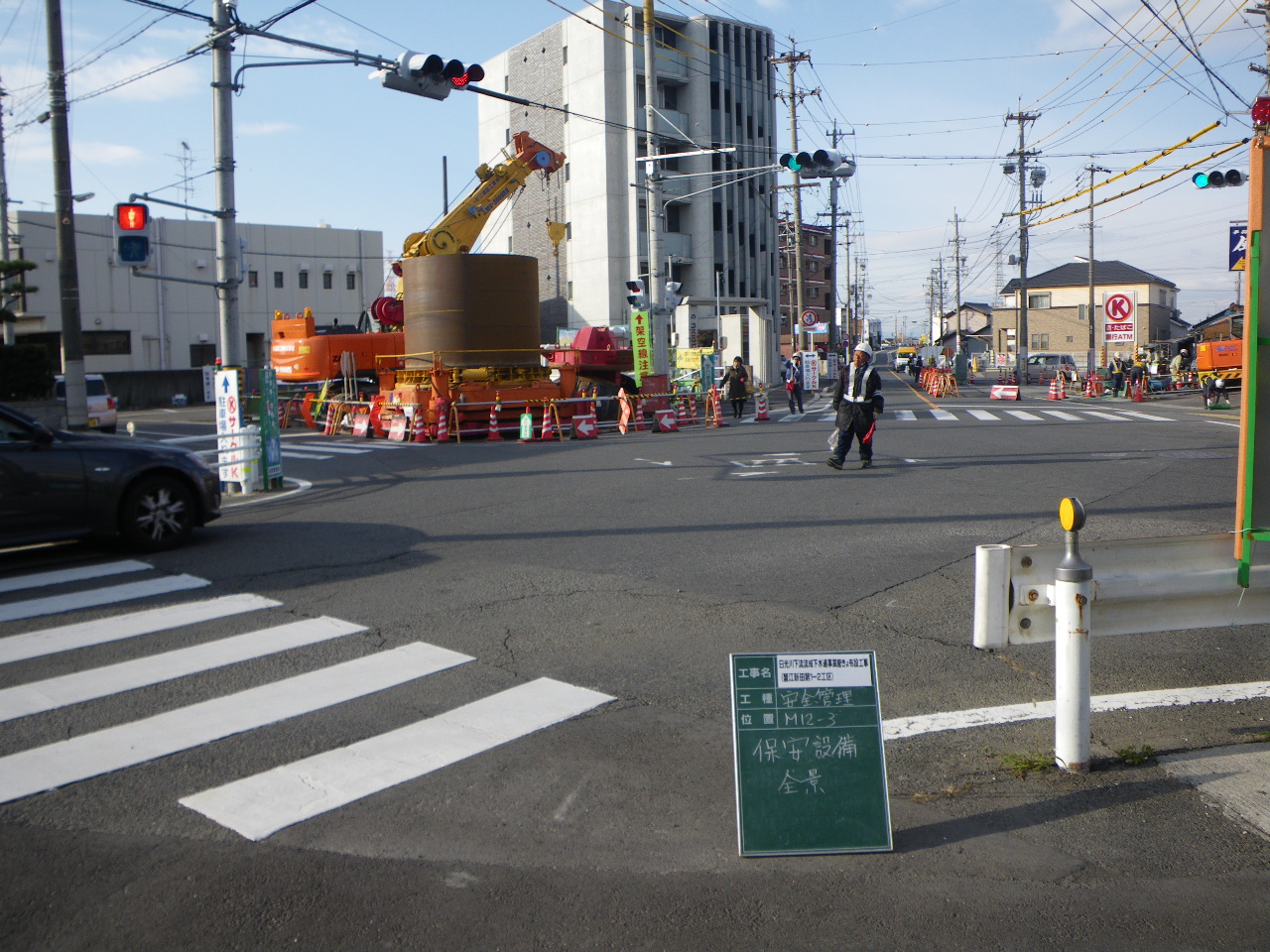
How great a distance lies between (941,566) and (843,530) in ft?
6.16

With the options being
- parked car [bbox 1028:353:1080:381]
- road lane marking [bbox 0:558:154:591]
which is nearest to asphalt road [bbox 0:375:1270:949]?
road lane marking [bbox 0:558:154:591]

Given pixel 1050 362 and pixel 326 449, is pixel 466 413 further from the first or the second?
pixel 1050 362

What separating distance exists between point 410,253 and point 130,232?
49.3 feet

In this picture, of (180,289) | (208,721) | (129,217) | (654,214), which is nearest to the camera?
(208,721)

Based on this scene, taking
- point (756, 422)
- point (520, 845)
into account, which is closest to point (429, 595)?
point (520, 845)

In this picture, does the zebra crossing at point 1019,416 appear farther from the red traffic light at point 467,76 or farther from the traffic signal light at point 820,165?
the red traffic light at point 467,76

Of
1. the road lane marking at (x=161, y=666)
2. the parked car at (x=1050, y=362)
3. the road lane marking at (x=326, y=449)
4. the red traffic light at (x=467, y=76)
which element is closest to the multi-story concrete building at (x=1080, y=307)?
the parked car at (x=1050, y=362)

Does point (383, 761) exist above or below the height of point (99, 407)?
below

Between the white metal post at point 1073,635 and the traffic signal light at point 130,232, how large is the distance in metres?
13.4

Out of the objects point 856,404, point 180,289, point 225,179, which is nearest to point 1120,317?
point 856,404

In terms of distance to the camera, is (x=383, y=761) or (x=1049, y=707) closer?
(x=383, y=761)

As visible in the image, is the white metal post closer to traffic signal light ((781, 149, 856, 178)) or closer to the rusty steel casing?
traffic signal light ((781, 149, 856, 178))

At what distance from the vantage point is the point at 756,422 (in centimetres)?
2864

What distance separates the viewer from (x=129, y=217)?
46.3 ft
